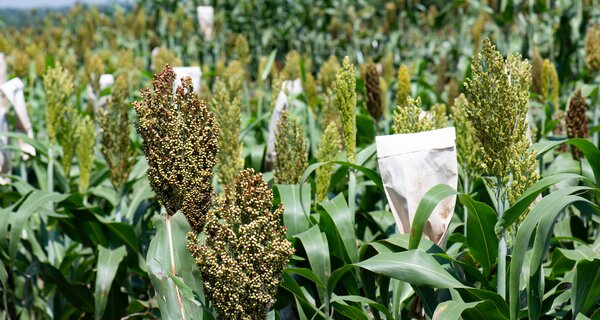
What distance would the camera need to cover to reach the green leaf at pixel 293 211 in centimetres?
252

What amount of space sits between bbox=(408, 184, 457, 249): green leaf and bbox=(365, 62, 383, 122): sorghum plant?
1455 mm

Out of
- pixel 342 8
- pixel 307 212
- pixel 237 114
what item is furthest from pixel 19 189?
pixel 342 8

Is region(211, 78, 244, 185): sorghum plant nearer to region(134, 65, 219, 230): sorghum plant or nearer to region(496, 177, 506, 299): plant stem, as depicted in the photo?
region(134, 65, 219, 230): sorghum plant

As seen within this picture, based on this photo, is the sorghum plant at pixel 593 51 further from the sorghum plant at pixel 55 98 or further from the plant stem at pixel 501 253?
the sorghum plant at pixel 55 98

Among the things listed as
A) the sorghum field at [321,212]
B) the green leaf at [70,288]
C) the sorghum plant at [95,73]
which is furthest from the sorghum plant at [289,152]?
the sorghum plant at [95,73]

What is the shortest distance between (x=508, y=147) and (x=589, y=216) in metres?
1.26

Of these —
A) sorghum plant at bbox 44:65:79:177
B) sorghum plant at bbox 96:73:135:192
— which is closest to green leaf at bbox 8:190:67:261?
sorghum plant at bbox 96:73:135:192

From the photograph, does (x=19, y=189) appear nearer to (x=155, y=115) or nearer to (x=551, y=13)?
(x=155, y=115)

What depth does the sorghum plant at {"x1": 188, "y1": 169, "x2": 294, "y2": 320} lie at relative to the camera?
181cm

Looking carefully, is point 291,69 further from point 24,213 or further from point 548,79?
point 24,213

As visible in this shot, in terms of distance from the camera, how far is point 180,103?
200 cm

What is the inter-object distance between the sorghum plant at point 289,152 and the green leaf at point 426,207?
0.68 metres

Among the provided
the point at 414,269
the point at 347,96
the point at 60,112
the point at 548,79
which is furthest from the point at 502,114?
the point at 548,79

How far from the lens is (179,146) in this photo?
1939 millimetres
